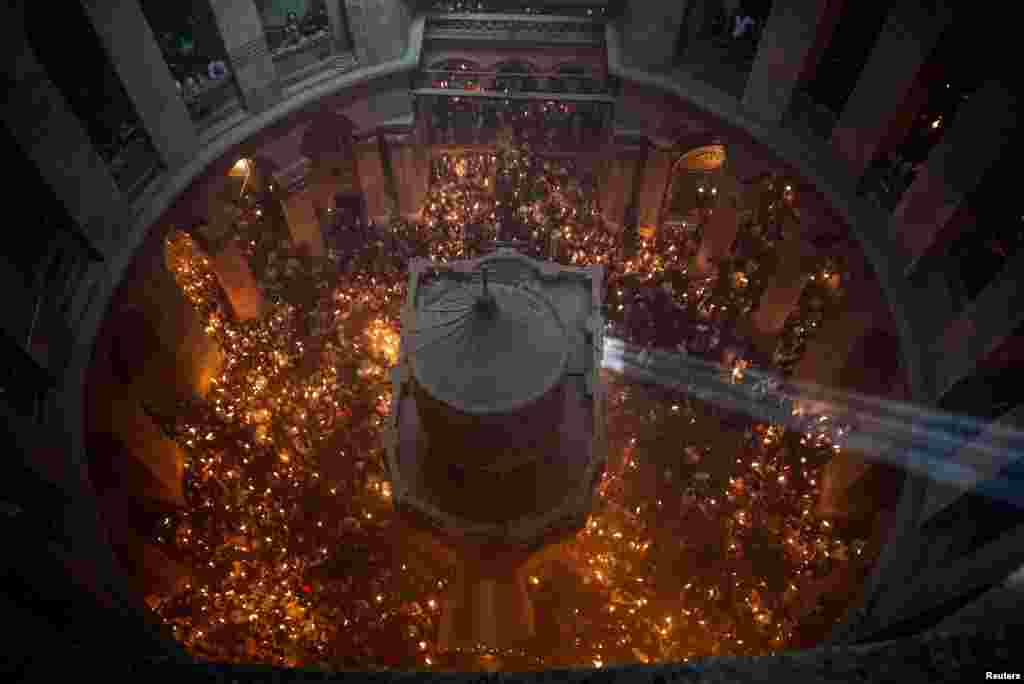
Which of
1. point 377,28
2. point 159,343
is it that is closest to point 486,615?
point 159,343

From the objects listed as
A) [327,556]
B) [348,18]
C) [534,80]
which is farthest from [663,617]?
[348,18]

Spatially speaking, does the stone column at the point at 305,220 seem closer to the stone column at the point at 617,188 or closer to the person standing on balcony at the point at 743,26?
the stone column at the point at 617,188

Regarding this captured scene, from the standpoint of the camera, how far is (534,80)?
17.4m

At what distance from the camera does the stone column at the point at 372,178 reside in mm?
17328

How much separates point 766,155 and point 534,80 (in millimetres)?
6534

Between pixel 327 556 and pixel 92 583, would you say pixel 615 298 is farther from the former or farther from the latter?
pixel 92 583

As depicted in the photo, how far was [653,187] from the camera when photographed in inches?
696

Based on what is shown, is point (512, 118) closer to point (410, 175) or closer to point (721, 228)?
point (410, 175)

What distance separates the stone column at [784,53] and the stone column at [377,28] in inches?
330

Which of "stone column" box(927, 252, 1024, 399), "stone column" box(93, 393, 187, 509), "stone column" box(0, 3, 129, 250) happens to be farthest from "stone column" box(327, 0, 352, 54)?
"stone column" box(927, 252, 1024, 399)

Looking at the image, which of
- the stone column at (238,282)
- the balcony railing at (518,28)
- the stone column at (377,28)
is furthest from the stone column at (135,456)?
the balcony railing at (518,28)

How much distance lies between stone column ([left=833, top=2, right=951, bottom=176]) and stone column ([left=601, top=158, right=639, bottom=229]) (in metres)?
5.78

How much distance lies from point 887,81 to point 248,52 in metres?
12.3

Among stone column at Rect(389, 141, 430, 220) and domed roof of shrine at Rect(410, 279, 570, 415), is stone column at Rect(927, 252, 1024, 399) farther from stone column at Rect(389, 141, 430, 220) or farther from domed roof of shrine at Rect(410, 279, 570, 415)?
stone column at Rect(389, 141, 430, 220)
